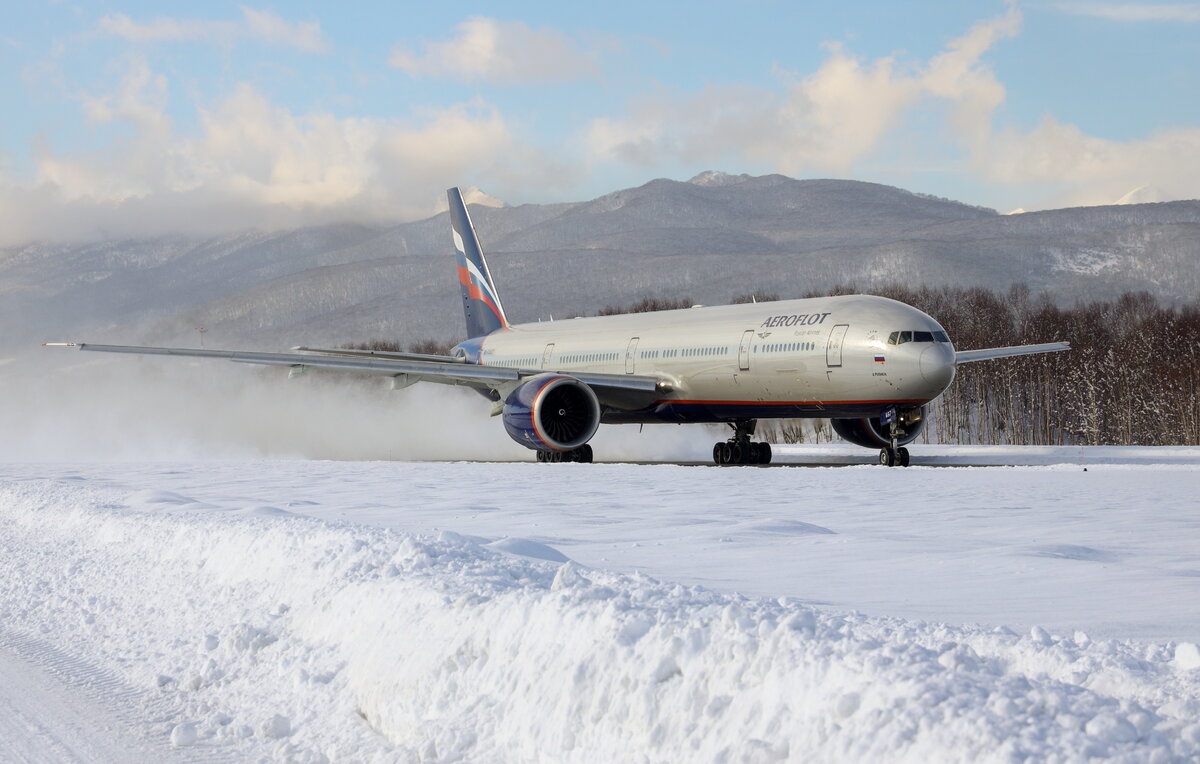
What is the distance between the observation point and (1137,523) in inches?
452

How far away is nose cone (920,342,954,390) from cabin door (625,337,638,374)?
7.89m

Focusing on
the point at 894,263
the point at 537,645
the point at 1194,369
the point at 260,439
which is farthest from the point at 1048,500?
the point at 894,263

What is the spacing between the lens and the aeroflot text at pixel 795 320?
22.8 m

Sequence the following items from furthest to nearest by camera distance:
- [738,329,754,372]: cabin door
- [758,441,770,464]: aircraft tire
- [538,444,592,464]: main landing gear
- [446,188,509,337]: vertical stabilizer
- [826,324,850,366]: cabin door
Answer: [446,188,509,337]: vertical stabilizer, [538,444,592,464]: main landing gear, [758,441,770,464]: aircraft tire, [738,329,754,372]: cabin door, [826,324,850,366]: cabin door

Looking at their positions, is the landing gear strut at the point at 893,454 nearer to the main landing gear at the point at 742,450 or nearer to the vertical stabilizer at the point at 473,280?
the main landing gear at the point at 742,450

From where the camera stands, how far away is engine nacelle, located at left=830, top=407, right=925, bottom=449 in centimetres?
2337

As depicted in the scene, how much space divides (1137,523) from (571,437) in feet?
48.1

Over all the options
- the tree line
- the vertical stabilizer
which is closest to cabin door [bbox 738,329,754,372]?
the vertical stabilizer

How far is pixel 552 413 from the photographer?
24812 millimetres

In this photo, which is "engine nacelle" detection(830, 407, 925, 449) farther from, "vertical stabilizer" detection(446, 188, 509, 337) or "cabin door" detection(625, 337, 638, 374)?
"vertical stabilizer" detection(446, 188, 509, 337)

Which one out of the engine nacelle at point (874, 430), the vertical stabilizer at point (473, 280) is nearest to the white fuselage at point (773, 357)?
the engine nacelle at point (874, 430)

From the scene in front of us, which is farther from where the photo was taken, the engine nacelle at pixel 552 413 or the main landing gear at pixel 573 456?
the main landing gear at pixel 573 456

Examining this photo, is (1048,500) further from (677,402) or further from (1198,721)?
(677,402)

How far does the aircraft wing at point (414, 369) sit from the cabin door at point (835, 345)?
4799mm
